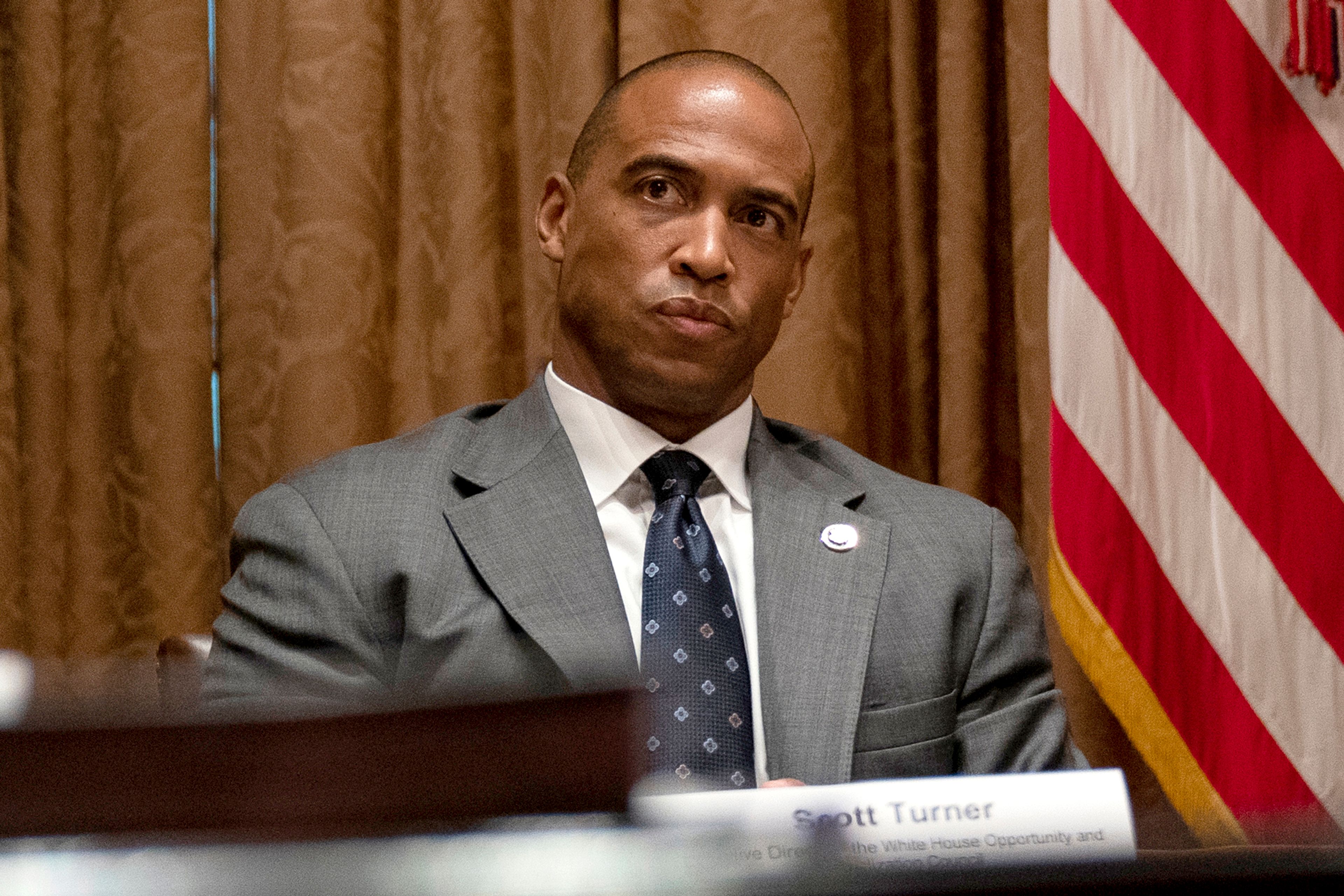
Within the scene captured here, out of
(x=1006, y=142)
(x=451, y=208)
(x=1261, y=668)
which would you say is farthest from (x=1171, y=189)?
(x=451, y=208)

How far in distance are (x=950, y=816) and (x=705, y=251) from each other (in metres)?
1.09

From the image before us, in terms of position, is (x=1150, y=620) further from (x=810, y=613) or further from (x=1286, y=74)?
(x=1286, y=74)

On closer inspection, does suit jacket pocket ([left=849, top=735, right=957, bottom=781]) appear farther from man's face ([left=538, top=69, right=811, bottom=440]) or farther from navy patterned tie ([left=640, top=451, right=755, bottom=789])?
man's face ([left=538, top=69, right=811, bottom=440])

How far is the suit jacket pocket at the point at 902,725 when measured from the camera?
1.40m

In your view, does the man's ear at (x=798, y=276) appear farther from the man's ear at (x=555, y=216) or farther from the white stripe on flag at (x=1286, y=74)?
the white stripe on flag at (x=1286, y=74)

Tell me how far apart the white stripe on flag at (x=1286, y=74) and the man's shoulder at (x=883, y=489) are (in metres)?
0.78

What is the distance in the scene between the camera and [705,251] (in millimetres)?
1567

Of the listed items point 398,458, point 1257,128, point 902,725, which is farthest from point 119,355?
point 1257,128

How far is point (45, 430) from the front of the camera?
1.94 metres

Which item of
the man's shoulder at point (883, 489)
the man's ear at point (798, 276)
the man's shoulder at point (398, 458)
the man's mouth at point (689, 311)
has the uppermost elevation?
the man's ear at point (798, 276)

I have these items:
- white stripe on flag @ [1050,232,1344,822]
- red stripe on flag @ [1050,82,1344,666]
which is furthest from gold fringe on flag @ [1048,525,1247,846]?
red stripe on flag @ [1050,82,1344,666]

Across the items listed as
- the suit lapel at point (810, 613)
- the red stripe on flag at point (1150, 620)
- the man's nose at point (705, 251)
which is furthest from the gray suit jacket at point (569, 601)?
the red stripe on flag at point (1150, 620)

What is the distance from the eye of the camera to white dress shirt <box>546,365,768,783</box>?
146 cm

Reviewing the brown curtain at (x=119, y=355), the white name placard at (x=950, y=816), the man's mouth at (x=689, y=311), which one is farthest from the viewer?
the brown curtain at (x=119, y=355)
